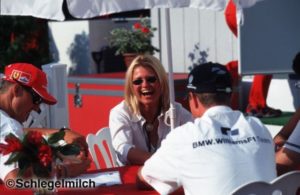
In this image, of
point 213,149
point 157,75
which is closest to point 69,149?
point 213,149

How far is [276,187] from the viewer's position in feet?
9.73

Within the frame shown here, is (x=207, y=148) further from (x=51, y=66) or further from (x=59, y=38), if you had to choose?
(x=59, y=38)

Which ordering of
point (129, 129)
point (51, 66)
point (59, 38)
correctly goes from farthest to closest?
point (59, 38) → point (51, 66) → point (129, 129)

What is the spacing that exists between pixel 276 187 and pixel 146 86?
195cm

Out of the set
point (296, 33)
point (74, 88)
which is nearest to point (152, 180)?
point (296, 33)

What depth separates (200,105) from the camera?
10.2 feet

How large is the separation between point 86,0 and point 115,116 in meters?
0.96

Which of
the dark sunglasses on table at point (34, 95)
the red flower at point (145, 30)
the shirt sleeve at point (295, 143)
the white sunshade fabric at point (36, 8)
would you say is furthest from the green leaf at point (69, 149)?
the red flower at point (145, 30)

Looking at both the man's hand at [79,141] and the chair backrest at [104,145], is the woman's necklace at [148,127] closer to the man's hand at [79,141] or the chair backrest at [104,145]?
the chair backrest at [104,145]

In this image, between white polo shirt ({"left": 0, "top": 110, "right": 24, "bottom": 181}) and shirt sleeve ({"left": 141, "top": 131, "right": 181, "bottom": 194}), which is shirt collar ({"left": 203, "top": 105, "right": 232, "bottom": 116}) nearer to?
shirt sleeve ({"left": 141, "top": 131, "right": 181, "bottom": 194})

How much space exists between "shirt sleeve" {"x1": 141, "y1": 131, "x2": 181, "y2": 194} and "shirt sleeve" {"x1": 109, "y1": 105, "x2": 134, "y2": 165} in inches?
56.8

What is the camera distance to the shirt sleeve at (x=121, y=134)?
461 centimetres
